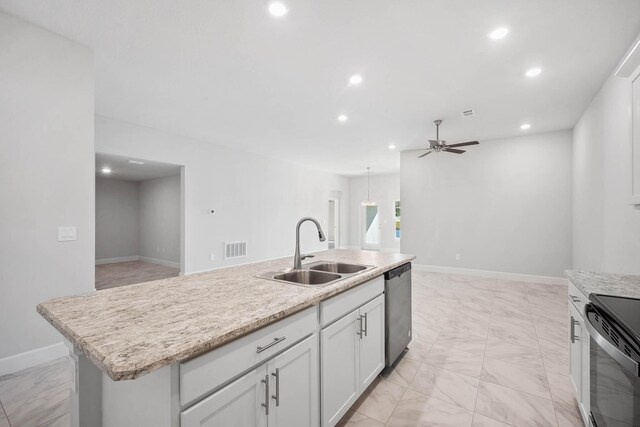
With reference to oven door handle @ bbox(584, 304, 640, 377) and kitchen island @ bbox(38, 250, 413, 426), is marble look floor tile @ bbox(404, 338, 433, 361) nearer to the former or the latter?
kitchen island @ bbox(38, 250, 413, 426)

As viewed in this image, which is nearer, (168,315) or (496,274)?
(168,315)

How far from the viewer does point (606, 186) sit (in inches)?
128

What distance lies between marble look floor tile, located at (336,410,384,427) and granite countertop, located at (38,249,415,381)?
888mm

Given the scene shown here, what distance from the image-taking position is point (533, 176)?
5.36m

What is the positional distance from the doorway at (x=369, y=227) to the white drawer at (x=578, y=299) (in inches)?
358

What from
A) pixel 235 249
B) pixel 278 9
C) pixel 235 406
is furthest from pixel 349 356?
pixel 235 249

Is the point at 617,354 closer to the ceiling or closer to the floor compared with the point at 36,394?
closer to the ceiling

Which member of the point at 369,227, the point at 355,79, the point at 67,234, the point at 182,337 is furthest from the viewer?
the point at 369,227

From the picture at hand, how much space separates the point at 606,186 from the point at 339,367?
3851mm

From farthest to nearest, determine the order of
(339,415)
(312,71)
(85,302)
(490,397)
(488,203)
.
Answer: (488,203) < (312,71) < (490,397) < (339,415) < (85,302)

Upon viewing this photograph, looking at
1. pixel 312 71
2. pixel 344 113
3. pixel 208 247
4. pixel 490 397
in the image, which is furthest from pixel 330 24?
pixel 208 247

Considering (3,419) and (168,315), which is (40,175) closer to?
(3,419)

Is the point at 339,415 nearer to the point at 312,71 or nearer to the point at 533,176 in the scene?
the point at 312,71

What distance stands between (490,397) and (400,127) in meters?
4.10
